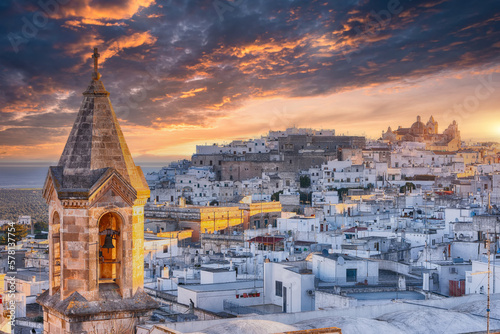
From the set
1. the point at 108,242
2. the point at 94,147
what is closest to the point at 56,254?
the point at 108,242

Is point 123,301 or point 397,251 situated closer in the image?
point 123,301

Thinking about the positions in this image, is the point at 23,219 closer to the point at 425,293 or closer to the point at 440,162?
the point at 425,293

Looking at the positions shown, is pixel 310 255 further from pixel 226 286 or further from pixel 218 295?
pixel 218 295

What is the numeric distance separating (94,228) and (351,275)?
10.3 metres

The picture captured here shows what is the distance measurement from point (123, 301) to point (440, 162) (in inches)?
2718

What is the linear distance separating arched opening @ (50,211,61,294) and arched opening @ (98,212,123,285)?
47cm

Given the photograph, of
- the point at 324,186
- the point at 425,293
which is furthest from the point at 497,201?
the point at 425,293

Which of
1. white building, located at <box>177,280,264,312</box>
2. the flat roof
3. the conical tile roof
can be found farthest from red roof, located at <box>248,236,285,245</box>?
the conical tile roof

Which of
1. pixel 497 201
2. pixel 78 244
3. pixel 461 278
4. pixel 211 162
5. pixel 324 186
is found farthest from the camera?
pixel 211 162

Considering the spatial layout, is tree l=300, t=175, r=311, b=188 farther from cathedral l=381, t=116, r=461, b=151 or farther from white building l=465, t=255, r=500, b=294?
white building l=465, t=255, r=500, b=294

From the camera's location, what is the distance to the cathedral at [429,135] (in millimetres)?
88812

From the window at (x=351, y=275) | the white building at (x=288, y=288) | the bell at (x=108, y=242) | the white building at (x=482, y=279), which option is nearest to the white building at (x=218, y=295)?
the white building at (x=288, y=288)

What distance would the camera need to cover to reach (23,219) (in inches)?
1596

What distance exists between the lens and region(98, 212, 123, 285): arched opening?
24.1ft
